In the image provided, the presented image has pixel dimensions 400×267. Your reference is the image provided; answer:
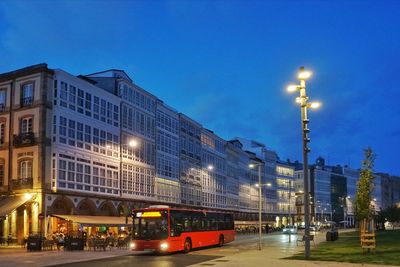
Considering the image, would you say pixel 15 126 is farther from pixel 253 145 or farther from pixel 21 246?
pixel 253 145

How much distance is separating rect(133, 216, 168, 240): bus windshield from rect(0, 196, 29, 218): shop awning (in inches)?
606

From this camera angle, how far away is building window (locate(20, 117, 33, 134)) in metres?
49.1

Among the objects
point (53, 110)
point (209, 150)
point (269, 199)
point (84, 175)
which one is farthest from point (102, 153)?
point (269, 199)

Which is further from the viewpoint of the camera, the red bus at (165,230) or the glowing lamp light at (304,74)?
the red bus at (165,230)

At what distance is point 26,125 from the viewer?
49531 millimetres

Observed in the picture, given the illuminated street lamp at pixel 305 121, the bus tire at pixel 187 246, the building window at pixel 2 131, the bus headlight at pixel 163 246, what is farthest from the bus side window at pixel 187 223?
the building window at pixel 2 131

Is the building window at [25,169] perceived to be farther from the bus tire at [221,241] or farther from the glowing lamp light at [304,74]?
the glowing lamp light at [304,74]

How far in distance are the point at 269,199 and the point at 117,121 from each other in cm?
7287

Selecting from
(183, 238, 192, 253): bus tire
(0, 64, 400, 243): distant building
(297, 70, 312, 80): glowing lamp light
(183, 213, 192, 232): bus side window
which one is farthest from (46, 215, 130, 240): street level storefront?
(297, 70, 312, 80): glowing lamp light

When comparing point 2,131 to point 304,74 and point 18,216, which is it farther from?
point 304,74

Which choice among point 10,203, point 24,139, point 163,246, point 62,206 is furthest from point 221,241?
point 24,139

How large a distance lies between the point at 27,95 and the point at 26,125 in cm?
282

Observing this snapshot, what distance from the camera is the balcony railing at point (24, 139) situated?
1892 inches

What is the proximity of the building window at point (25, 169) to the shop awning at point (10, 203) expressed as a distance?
200 centimetres
